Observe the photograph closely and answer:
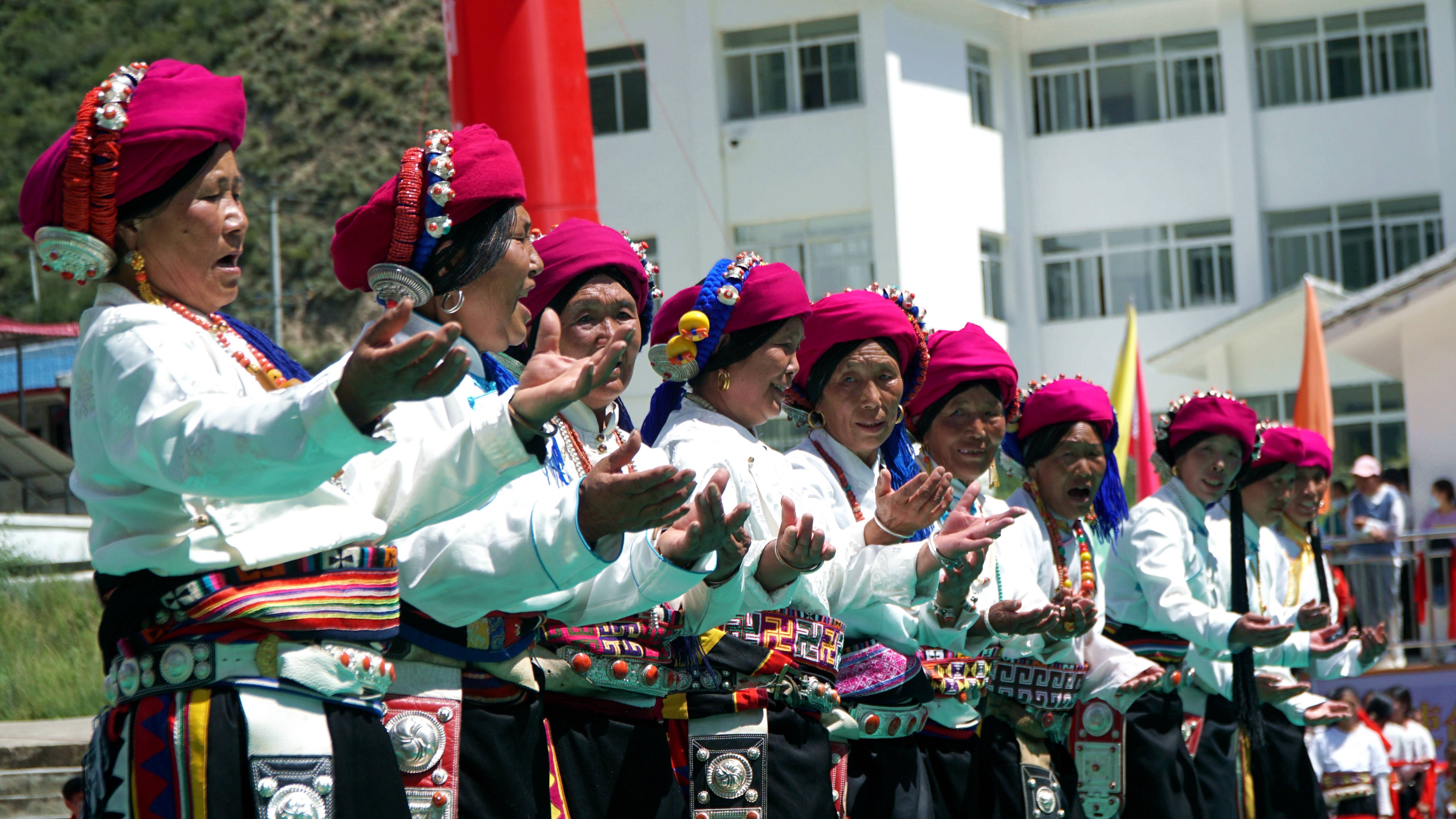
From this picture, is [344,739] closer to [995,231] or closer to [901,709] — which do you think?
[901,709]

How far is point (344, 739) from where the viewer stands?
8.89 feet

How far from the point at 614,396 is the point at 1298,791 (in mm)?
5041

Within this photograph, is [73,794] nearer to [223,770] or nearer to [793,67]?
[223,770]

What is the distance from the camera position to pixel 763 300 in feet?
14.6

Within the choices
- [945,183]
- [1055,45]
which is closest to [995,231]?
[945,183]

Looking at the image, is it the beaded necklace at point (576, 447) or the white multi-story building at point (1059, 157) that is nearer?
the beaded necklace at point (576, 447)

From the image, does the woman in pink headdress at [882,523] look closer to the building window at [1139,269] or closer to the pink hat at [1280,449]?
the pink hat at [1280,449]

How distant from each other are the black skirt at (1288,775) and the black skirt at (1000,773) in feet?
7.30

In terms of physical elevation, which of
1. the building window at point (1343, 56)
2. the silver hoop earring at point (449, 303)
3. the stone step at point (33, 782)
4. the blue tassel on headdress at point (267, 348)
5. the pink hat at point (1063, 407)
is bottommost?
the stone step at point (33, 782)

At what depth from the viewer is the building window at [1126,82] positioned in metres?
24.4

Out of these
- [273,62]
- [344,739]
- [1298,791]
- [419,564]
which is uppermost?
[273,62]

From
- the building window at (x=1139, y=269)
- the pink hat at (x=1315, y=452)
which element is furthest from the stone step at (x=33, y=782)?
the building window at (x=1139, y=269)

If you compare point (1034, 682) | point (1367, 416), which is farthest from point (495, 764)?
point (1367, 416)

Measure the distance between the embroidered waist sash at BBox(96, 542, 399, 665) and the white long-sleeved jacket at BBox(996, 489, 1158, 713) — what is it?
331cm
